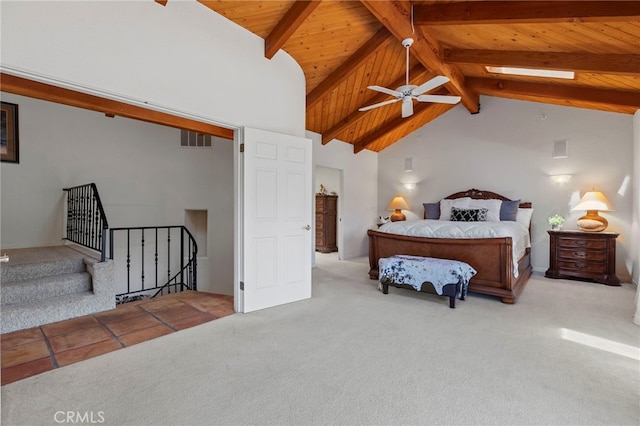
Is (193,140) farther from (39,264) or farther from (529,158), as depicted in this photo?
(529,158)

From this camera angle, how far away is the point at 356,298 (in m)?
3.95

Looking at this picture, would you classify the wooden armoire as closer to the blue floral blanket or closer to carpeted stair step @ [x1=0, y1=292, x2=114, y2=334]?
the blue floral blanket

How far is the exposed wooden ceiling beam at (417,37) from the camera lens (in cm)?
314

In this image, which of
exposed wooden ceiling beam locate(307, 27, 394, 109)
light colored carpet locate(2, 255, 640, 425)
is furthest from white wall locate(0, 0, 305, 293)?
light colored carpet locate(2, 255, 640, 425)

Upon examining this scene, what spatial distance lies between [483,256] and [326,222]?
4.58m

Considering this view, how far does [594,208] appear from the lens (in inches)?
193

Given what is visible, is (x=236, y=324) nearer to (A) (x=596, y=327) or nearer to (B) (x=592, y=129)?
(A) (x=596, y=327)

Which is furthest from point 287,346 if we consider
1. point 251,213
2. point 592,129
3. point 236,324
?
point 592,129

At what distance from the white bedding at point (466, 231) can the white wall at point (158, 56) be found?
2.32 metres

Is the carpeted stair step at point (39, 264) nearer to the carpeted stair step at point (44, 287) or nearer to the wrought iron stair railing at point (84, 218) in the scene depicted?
the carpeted stair step at point (44, 287)

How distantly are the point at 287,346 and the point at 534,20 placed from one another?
3.86 m

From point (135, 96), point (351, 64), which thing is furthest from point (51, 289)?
point (351, 64)

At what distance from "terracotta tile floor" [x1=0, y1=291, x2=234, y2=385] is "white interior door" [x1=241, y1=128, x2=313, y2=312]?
1.80 ft

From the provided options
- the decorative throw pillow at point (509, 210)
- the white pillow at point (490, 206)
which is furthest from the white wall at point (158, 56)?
the decorative throw pillow at point (509, 210)
